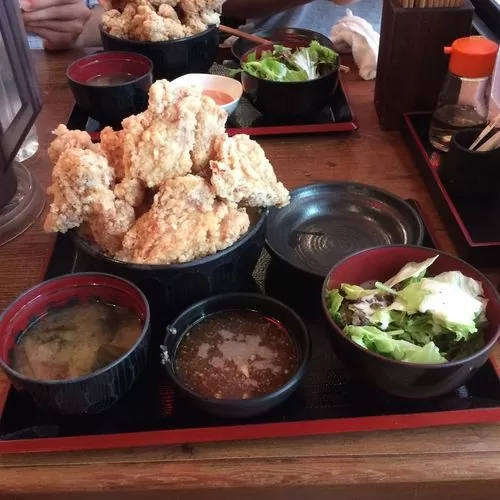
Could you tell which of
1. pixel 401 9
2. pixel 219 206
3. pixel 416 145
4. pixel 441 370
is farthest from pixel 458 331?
pixel 401 9

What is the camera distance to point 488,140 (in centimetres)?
115

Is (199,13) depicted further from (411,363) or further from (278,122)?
(411,363)

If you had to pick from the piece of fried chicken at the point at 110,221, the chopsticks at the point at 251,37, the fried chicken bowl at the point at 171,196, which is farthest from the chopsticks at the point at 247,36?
the piece of fried chicken at the point at 110,221

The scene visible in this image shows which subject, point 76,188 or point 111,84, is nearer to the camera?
point 76,188

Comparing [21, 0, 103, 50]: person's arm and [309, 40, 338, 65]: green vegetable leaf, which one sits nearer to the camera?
[309, 40, 338, 65]: green vegetable leaf

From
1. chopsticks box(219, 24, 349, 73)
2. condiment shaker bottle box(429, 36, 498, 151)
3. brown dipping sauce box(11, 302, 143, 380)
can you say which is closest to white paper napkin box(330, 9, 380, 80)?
chopsticks box(219, 24, 349, 73)

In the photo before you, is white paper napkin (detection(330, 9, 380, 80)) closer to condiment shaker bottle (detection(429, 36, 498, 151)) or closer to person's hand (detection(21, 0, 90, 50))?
condiment shaker bottle (detection(429, 36, 498, 151))

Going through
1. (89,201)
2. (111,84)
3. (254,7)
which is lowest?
(254,7)

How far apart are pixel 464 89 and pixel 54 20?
3.66ft

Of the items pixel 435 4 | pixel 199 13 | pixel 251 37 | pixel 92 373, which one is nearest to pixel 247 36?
pixel 251 37

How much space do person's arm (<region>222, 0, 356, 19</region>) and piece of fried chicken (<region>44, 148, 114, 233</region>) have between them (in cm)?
137

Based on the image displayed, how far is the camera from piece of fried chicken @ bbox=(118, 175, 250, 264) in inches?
33.4

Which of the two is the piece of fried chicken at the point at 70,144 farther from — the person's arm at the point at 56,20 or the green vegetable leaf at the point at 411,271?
the person's arm at the point at 56,20

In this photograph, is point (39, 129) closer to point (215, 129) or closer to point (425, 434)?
point (215, 129)
